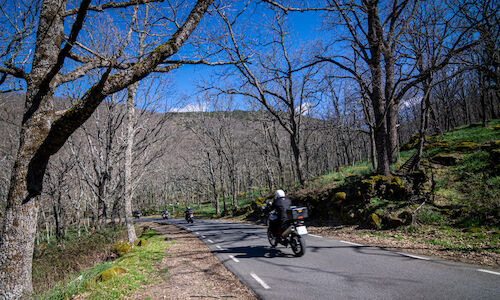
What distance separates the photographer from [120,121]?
42.5ft

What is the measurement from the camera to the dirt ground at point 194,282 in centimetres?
455

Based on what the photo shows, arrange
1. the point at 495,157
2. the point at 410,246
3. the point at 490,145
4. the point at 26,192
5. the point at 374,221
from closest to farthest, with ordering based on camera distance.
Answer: the point at 26,192 → the point at 410,246 → the point at 374,221 → the point at 495,157 → the point at 490,145

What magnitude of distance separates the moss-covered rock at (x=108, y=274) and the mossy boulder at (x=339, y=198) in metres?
9.38

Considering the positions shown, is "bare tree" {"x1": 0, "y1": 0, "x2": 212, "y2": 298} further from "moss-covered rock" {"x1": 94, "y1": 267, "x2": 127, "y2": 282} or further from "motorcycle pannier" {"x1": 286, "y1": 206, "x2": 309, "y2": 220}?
"motorcycle pannier" {"x1": 286, "y1": 206, "x2": 309, "y2": 220}

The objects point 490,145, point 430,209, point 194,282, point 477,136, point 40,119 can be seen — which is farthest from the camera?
point 477,136

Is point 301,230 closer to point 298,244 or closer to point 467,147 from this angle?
point 298,244

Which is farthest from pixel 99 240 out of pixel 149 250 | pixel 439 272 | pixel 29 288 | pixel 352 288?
pixel 439 272

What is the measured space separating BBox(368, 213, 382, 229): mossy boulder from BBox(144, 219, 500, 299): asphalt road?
8.30 ft

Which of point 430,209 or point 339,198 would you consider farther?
point 339,198

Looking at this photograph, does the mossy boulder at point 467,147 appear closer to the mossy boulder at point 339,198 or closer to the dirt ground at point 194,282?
the mossy boulder at point 339,198

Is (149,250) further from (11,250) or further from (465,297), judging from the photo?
(465,297)

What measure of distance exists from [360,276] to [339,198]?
7240 millimetres

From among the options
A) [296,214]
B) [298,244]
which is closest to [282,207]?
[296,214]

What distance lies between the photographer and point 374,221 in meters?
8.98
